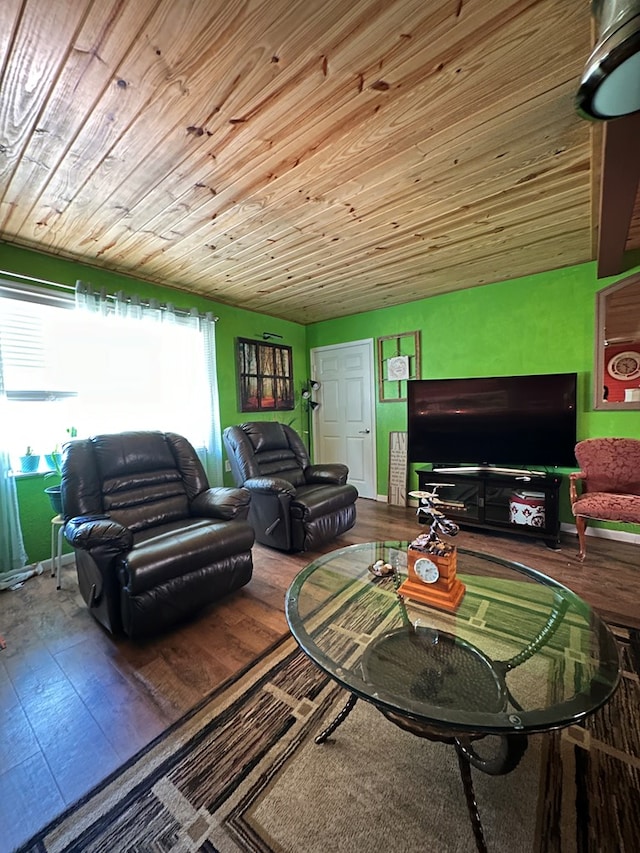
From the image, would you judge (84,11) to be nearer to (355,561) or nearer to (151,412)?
(355,561)

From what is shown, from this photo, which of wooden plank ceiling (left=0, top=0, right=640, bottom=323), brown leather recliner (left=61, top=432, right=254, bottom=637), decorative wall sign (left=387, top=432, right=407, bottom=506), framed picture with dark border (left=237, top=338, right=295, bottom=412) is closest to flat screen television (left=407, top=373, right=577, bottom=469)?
decorative wall sign (left=387, top=432, right=407, bottom=506)

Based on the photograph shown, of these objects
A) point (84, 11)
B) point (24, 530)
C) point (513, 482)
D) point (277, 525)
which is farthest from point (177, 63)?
point (513, 482)

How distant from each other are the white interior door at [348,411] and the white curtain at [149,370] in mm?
1773

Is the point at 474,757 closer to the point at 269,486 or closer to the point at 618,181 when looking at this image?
the point at 269,486

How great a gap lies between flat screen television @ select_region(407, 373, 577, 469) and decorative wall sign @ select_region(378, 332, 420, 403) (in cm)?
39

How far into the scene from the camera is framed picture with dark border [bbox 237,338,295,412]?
160 inches

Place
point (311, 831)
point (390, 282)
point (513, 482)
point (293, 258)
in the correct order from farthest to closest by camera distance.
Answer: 1. point (390, 282)
2. point (513, 482)
3. point (293, 258)
4. point (311, 831)

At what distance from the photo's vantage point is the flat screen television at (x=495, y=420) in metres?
3.10

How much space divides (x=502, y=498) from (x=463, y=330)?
1.81m

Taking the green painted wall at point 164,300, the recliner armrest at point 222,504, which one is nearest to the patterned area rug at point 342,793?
the recliner armrest at point 222,504

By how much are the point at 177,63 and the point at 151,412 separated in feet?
8.51

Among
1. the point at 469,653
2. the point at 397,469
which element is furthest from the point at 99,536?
the point at 397,469

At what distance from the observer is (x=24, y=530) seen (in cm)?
260

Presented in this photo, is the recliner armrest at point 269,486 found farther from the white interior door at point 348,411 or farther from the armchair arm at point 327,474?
the white interior door at point 348,411
